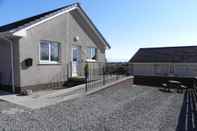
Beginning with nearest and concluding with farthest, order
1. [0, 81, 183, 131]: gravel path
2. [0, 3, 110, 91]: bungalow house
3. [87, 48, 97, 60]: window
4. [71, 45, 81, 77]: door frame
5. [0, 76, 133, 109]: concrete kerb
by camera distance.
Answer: [0, 81, 183, 131]: gravel path
[0, 76, 133, 109]: concrete kerb
[0, 3, 110, 91]: bungalow house
[71, 45, 81, 77]: door frame
[87, 48, 97, 60]: window

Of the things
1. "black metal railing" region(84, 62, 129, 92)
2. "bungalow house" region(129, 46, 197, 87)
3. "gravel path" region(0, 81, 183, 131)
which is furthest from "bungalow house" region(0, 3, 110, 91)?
"bungalow house" region(129, 46, 197, 87)

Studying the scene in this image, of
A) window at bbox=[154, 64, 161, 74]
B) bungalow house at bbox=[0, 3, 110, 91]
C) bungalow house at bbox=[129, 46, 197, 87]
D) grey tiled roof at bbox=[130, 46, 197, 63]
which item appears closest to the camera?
bungalow house at bbox=[0, 3, 110, 91]

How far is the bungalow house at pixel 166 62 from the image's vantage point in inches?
950

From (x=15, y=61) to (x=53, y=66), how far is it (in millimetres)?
2152

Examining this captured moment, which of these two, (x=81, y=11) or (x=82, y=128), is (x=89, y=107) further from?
(x=81, y=11)

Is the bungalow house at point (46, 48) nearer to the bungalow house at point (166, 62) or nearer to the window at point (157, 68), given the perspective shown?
the bungalow house at point (166, 62)

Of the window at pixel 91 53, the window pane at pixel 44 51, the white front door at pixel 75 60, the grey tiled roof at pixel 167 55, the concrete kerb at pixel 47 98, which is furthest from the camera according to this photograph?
the grey tiled roof at pixel 167 55

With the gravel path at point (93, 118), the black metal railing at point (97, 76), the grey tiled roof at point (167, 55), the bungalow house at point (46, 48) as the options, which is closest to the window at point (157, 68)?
the grey tiled roof at point (167, 55)

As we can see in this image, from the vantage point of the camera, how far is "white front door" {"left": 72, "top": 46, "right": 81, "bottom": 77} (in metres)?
11.8

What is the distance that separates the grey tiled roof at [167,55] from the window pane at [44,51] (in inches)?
789

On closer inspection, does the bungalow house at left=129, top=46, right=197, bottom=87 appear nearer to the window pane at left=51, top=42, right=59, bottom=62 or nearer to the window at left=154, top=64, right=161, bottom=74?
the window at left=154, top=64, right=161, bottom=74

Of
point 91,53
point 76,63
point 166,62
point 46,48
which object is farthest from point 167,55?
point 46,48

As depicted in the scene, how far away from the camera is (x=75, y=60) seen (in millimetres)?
11953

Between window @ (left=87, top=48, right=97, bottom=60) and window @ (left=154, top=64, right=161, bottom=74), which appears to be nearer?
A: window @ (left=87, top=48, right=97, bottom=60)
